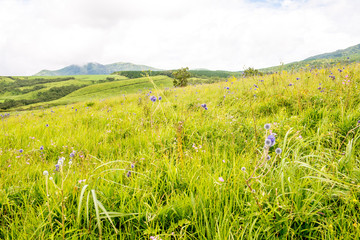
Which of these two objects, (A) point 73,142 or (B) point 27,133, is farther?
(B) point 27,133

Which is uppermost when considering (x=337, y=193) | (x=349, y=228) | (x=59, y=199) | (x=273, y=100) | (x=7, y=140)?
(x=273, y=100)

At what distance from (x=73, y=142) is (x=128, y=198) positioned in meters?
2.57

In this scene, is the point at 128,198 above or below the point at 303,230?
above

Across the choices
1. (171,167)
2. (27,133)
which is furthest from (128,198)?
(27,133)

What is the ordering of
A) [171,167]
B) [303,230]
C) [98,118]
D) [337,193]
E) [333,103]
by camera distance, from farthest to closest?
[98,118] → [333,103] → [171,167] → [337,193] → [303,230]

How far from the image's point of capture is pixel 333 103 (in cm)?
354

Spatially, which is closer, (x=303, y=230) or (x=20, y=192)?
(x=303, y=230)

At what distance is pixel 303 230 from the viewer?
1359mm

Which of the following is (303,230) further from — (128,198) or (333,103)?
(333,103)

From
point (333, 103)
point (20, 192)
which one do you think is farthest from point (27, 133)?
point (333, 103)

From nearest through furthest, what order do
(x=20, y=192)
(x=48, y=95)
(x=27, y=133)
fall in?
1. (x=20, y=192)
2. (x=27, y=133)
3. (x=48, y=95)

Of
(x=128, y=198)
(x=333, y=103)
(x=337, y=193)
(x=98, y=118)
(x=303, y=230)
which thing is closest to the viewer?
(x=303, y=230)

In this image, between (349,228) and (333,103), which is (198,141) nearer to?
(349,228)

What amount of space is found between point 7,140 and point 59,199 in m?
3.58
